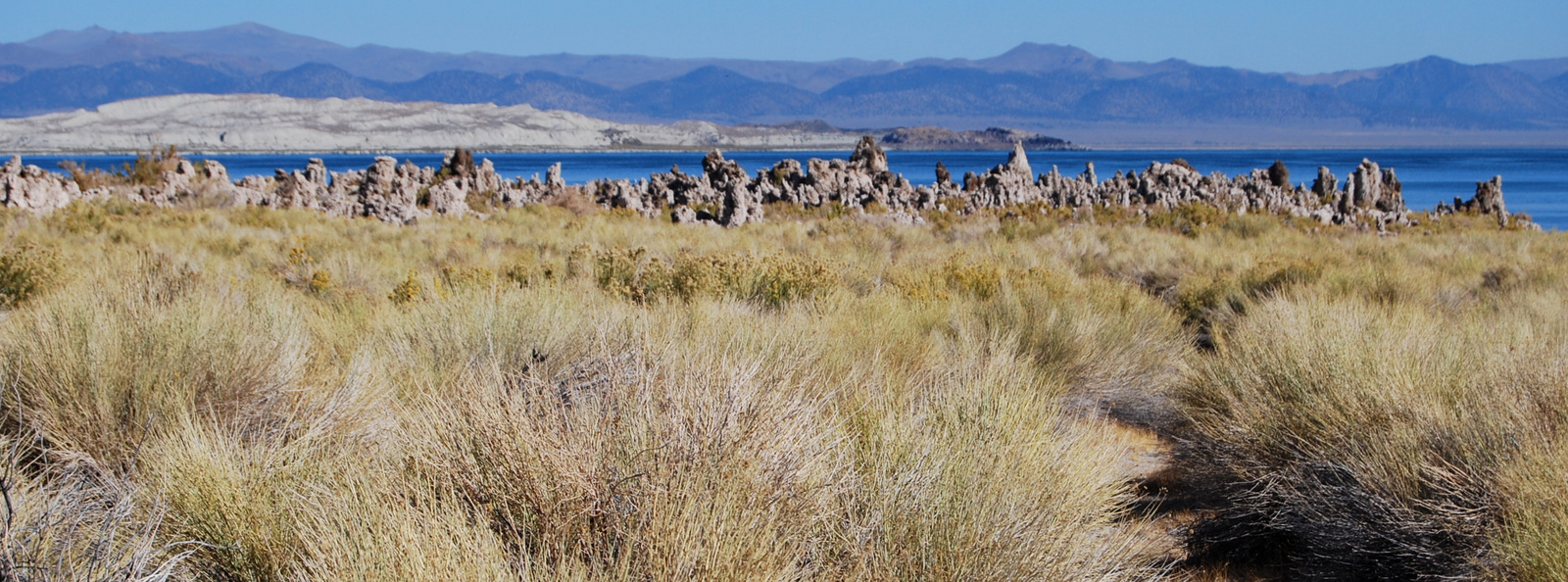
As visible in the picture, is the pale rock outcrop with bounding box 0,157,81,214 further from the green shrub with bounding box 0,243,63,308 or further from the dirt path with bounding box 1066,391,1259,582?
the dirt path with bounding box 1066,391,1259,582

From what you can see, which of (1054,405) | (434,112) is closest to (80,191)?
(1054,405)

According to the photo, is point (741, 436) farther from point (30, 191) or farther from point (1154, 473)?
point (30, 191)

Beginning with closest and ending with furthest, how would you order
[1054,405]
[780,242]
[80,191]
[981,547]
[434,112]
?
[981,547]
[1054,405]
[780,242]
[80,191]
[434,112]

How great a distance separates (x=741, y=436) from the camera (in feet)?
9.46

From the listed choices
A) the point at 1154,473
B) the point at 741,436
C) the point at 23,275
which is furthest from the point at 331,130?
the point at 741,436

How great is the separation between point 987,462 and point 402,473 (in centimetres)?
183

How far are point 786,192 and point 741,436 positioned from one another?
22.1 m

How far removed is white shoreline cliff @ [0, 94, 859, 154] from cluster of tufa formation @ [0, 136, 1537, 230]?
4428 inches

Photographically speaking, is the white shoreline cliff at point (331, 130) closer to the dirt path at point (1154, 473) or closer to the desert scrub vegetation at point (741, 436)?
the desert scrub vegetation at point (741, 436)

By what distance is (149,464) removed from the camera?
3.29 meters

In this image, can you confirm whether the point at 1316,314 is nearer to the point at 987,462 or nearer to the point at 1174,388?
the point at 1174,388

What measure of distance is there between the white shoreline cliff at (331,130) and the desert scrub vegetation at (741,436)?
13494 cm

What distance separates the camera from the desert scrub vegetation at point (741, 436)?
100 inches

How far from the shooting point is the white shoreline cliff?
130 meters
